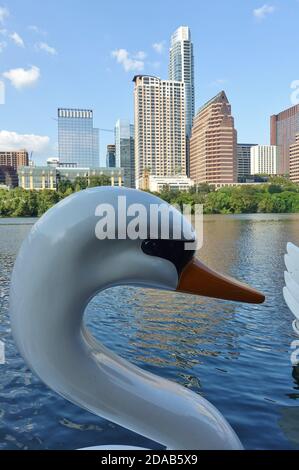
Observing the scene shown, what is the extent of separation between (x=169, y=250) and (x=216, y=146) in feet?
322

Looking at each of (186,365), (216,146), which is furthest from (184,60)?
(186,365)

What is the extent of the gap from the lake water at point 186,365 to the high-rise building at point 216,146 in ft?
277

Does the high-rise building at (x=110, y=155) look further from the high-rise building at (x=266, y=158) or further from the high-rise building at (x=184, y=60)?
the high-rise building at (x=266, y=158)

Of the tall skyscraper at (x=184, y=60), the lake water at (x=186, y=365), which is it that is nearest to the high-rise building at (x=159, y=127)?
the tall skyscraper at (x=184, y=60)

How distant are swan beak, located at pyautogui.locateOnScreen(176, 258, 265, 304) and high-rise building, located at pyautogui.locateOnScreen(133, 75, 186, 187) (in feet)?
355

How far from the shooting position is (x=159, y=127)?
117m

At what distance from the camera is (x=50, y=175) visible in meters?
78.6

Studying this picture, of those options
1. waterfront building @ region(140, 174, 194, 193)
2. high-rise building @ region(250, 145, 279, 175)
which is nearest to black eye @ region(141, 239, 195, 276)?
waterfront building @ region(140, 174, 194, 193)

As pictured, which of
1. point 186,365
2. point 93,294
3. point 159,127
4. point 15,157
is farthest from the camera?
point 15,157

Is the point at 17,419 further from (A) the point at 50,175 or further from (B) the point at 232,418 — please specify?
(A) the point at 50,175

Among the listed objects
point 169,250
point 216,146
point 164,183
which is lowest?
point 169,250

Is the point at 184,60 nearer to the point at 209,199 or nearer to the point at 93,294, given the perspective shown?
the point at 209,199

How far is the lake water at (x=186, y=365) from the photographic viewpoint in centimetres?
406

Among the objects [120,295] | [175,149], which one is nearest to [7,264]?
[120,295]
